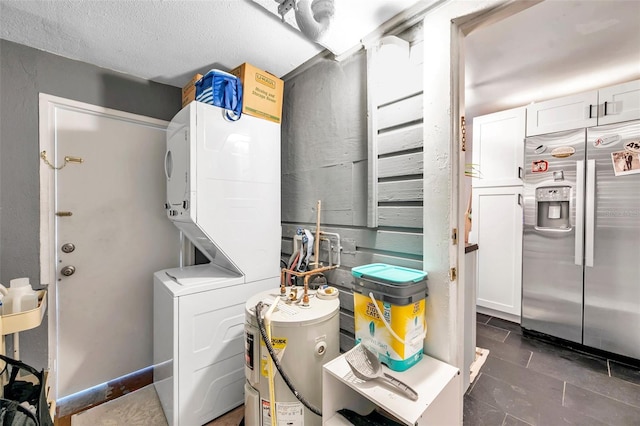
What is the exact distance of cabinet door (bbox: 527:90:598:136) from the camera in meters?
2.49

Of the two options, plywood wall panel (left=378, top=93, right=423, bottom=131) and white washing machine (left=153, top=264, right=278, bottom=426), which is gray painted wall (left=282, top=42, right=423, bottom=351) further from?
white washing machine (left=153, top=264, right=278, bottom=426)

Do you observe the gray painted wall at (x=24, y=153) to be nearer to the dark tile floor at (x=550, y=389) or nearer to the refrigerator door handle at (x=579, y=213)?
the dark tile floor at (x=550, y=389)

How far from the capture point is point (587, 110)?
2508mm

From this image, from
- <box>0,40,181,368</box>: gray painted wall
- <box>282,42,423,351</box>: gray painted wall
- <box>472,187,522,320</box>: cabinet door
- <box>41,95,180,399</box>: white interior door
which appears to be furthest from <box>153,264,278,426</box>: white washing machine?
<box>472,187,522,320</box>: cabinet door

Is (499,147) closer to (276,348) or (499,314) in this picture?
(499,314)

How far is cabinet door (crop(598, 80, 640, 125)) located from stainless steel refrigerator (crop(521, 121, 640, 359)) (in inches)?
3.0

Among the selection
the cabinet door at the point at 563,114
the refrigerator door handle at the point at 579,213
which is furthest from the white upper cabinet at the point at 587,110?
the refrigerator door handle at the point at 579,213

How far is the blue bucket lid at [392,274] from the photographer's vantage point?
49.4 inches

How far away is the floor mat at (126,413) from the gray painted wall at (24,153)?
19.9 inches

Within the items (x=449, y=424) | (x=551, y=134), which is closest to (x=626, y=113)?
(x=551, y=134)

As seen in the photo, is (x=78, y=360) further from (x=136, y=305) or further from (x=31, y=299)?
(x=31, y=299)

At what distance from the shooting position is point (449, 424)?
121cm

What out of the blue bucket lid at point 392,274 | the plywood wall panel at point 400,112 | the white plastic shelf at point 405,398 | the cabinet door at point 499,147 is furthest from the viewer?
the cabinet door at point 499,147

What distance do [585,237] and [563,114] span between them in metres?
1.24
